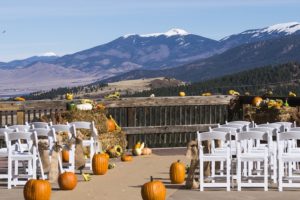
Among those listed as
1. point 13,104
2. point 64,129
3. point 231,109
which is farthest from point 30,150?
point 231,109

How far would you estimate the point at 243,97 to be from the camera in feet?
77.1

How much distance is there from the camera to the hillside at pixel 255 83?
8512 centimetres

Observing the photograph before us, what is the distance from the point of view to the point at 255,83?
3807 inches

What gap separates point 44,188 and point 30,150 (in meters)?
2.19

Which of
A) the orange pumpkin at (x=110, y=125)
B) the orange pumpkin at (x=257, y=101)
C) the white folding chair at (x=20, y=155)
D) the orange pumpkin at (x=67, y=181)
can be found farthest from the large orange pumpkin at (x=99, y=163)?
the orange pumpkin at (x=257, y=101)

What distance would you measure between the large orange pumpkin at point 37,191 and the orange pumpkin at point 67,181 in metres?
1.13

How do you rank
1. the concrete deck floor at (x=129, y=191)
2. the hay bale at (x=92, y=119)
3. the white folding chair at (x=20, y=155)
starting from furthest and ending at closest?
the hay bale at (x=92, y=119) → the white folding chair at (x=20, y=155) → the concrete deck floor at (x=129, y=191)

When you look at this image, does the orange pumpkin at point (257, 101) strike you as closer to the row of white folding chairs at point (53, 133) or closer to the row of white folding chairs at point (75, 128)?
the row of white folding chairs at point (75, 128)

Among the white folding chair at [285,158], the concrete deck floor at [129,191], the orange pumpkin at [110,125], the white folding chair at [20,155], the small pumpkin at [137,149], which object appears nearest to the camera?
the concrete deck floor at [129,191]

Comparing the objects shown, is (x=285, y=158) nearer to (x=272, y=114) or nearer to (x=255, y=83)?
(x=272, y=114)

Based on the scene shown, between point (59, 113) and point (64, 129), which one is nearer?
point (64, 129)

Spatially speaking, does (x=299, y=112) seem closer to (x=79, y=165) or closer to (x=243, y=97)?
(x=243, y=97)

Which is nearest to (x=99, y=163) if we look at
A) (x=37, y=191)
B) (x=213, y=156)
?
(x=213, y=156)

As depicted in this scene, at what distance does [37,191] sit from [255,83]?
8480cm
